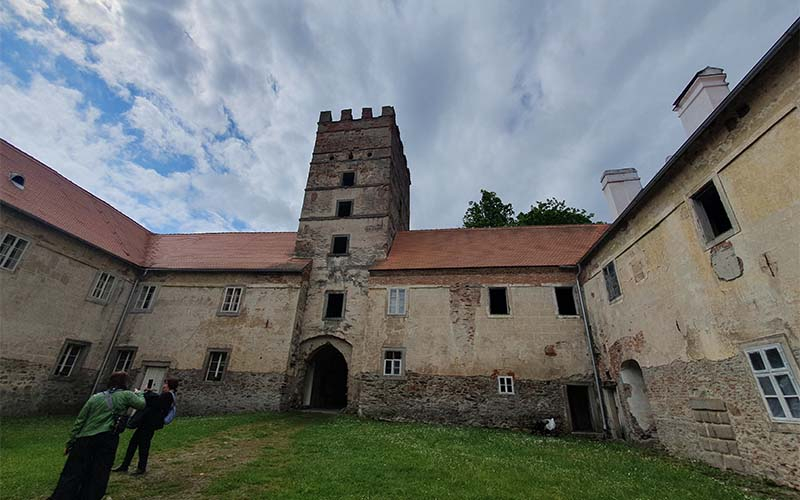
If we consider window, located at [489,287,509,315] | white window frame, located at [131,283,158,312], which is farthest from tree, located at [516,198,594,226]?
white window frame, located at [131,283,158,312]

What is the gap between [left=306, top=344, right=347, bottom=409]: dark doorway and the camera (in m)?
15.7

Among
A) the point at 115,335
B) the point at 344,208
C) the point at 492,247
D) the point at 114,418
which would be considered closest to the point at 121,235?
the point at 115,335

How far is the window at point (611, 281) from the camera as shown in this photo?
1129 centimetres

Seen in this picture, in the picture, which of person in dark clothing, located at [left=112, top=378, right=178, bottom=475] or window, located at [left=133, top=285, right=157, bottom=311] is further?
window, located at [left=133, top=285, right=157, bottom=311]

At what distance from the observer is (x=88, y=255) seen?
1441 centimetres

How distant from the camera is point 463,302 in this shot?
1445 cm

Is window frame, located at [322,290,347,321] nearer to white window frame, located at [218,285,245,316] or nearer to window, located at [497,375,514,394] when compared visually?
white window frame, located at [218,285,245,316]

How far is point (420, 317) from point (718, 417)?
9367mm

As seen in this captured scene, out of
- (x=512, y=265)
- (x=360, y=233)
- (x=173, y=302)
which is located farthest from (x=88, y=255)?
(x=512, y=265)

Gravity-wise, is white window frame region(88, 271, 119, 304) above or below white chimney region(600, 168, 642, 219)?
below

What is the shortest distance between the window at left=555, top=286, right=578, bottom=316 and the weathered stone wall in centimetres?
1931

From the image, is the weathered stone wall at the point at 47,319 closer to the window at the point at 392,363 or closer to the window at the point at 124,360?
the window at the point at 124,360

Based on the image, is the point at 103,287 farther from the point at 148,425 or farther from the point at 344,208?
the point at 148,425

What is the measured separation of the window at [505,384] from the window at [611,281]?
Answer: 15.0ft
